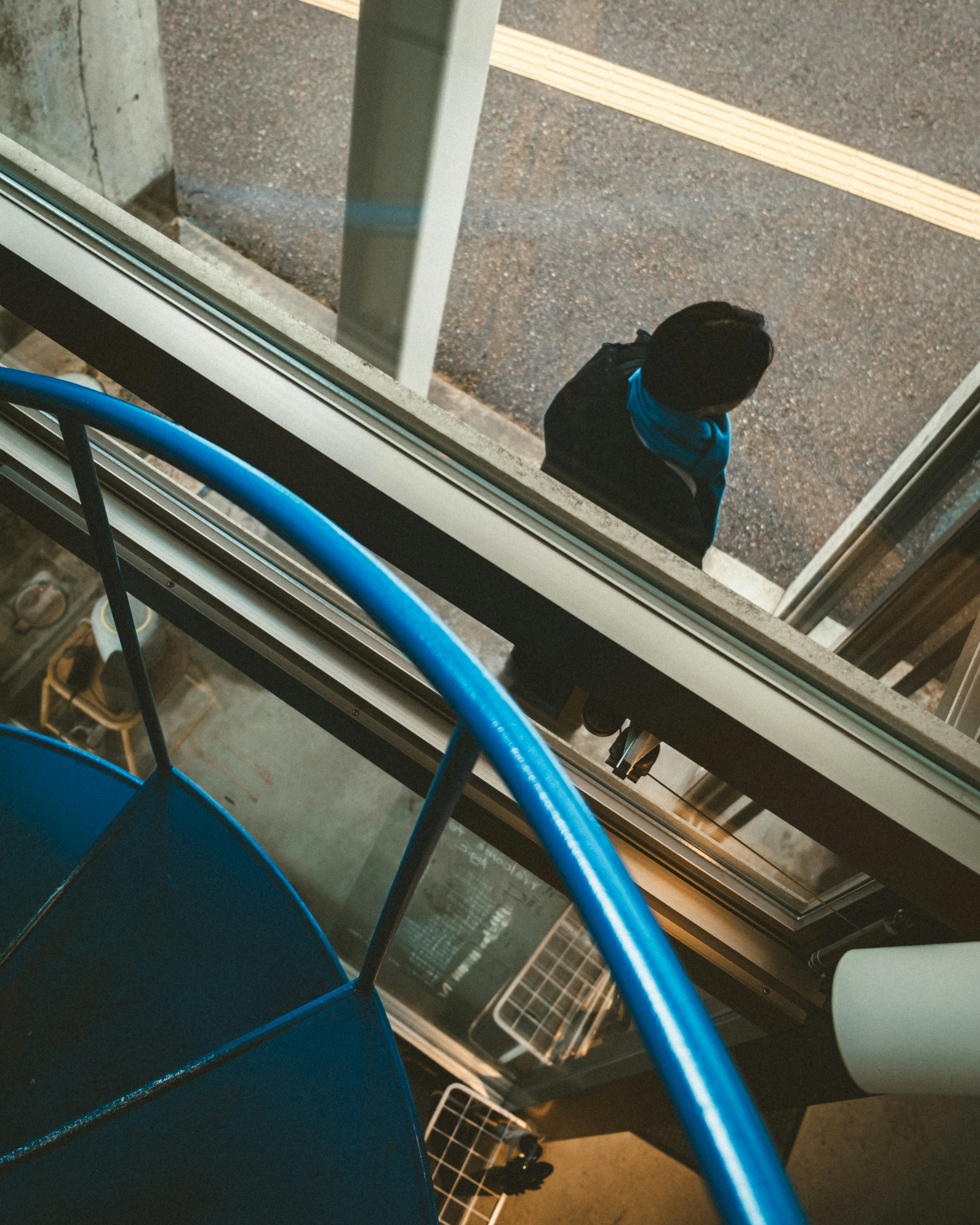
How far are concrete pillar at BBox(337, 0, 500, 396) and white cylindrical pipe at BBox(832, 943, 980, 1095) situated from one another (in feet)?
4.48

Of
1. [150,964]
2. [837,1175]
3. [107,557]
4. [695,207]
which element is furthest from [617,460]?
[837,1175]

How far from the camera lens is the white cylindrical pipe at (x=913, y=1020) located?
42.6 inches

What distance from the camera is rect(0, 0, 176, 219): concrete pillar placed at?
5.43 feet

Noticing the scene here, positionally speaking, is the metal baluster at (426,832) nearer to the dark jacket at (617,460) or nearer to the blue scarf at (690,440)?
the dark jacket at (617,460)

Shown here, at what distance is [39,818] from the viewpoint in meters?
1.59

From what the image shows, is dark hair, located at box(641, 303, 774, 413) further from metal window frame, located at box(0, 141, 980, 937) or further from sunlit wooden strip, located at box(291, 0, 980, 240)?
metal window frame, located at box(0, 141, 980, 937)

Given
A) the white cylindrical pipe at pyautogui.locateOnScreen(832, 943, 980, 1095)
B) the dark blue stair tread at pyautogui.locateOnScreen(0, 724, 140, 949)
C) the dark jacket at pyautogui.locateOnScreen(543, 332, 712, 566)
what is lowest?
the dark blue stair tread at pyautogui.locateOnScreen(0, 724, 140, 949)

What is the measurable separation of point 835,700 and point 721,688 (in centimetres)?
20

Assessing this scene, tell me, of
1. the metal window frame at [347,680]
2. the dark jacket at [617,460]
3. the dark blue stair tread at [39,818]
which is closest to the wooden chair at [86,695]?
the metal window frame at [347,680]

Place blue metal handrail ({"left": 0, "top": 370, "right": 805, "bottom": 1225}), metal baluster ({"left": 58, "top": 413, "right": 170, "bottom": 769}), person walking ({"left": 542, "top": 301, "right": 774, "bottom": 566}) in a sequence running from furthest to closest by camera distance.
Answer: person walking ({"left": 542, "top": 301, "right": 774, "bottom": 566})
metal baluster ({"left": 58, "top": 413, "right": 170, "bottom": 769})
blue metal handrail ({"left": 0, "top": 370, "right": 805, "bottom": 1225})

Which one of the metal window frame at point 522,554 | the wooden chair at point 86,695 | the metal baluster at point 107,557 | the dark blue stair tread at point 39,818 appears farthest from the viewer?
the wooden chair at point 86,695

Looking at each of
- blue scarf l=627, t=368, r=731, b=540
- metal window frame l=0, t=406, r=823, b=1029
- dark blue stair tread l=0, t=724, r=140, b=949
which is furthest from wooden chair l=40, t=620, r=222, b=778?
blue scarf l=627, t=368, r=731, b=540

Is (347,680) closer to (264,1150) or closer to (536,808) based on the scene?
(264,1150)

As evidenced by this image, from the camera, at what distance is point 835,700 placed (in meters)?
1.28
